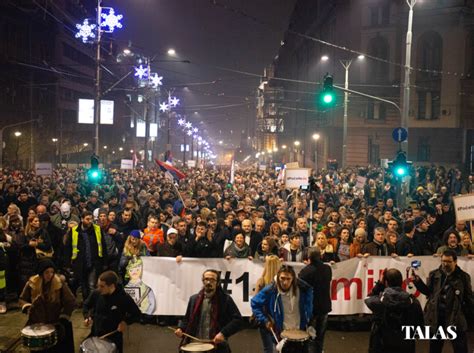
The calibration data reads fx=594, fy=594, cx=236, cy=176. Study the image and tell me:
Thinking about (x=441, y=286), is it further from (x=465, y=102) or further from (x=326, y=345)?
(x=465, y=102)

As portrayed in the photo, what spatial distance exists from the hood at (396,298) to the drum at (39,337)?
342 centimetres

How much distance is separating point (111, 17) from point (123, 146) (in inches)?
2681

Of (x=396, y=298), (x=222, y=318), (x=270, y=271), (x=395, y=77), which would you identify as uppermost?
(x=395, y=77)

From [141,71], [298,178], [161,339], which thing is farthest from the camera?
[141,71]

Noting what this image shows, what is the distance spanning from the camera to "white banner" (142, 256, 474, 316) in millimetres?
9453

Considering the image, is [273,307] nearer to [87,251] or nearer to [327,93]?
[87,251]

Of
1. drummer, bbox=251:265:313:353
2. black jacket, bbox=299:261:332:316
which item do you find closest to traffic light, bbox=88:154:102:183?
black jacket, bbox=299:261:332:316

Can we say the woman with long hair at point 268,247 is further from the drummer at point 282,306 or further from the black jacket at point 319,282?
the drummer at point 282,306

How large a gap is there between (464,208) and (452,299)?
4.01m

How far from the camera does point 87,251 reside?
9547 mm

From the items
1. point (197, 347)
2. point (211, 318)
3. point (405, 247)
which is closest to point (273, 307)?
point (211, 318)

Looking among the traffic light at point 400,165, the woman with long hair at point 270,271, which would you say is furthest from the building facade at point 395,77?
the woman with long hair at point 270,271

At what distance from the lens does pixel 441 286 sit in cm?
727

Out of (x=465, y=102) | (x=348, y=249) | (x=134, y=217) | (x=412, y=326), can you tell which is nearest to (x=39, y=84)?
(x=465, y=102)
